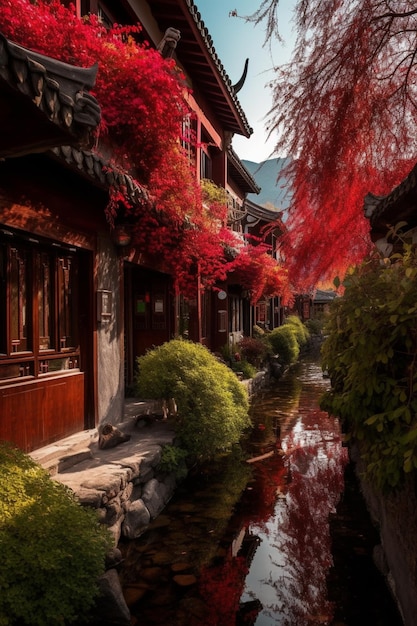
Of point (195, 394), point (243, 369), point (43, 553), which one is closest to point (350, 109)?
point (195, 394)

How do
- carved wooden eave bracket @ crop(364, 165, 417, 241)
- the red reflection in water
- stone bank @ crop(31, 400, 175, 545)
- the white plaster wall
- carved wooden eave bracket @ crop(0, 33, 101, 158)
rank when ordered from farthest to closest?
the white plaster wall → carved wooden eave bracket @ crop(364, 165, 417, 241) → stone bank @ crop(31, 400, 175, 545) → the red reflection in water → carved wooden eave bracket @ crop(0, 33, 101, 158)

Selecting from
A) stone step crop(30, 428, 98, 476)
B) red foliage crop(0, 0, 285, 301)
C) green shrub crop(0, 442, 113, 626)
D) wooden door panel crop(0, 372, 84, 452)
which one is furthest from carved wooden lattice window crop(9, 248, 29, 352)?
green shrub crop(0, 442, 113, 626)

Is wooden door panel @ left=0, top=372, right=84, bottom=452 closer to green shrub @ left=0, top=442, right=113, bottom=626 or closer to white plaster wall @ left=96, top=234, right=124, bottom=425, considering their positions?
white plaster wall @ left=96, top=234, right=124, bottom=425

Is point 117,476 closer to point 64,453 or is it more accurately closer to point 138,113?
point 64,453

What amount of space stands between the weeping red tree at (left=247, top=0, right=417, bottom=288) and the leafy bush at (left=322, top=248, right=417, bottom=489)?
3739 mm

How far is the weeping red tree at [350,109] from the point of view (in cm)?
630

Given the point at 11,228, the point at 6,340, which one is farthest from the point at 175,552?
the point at 11,228

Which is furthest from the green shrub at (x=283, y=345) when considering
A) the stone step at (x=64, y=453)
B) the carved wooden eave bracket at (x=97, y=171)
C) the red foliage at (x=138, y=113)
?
the stone step at (x=64, y=453)

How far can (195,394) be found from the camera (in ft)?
22.7

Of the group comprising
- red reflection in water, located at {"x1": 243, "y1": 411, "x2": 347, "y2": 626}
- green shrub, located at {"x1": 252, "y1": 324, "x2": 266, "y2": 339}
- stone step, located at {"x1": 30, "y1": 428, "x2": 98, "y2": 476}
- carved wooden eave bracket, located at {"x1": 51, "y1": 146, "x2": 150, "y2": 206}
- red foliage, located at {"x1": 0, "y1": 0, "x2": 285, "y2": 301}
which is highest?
red foliage, located at {"x1": 0, "y1": 0, "x2": 285, "y2": 301}

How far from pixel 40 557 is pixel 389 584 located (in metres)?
2.77

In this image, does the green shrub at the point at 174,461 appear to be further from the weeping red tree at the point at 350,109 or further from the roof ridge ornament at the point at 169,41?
the roof ridge ornament at the point at 169,41

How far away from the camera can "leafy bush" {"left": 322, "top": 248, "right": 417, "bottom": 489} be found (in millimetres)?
2660

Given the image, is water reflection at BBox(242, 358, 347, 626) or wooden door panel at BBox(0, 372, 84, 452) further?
wooden door panel at BBox(0, 372, 84, 452)
